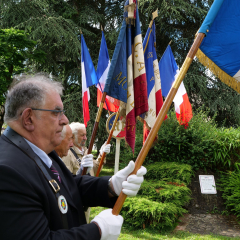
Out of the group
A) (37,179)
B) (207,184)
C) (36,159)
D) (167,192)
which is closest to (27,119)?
(36,159)

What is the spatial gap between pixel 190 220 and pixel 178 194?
84cm

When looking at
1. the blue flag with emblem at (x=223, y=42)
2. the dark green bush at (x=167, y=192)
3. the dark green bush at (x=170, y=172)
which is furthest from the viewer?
the dark green bush at (x=170, y=172)

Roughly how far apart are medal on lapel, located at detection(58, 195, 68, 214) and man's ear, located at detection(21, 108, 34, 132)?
17.1 inches

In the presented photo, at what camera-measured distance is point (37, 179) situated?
132cm

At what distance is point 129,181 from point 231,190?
19.4ft

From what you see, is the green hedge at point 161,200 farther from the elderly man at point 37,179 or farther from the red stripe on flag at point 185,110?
the elderly man at point 37,179

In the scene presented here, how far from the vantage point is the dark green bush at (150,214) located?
531 centimetres

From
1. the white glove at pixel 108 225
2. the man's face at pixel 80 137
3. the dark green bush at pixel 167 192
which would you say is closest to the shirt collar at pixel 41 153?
the white glove at pixel 108 225

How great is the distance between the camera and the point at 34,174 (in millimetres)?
1318

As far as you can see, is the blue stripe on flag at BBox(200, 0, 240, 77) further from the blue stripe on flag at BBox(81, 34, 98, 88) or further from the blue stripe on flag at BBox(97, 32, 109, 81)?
the blue stripe on flag at BBox(97, 32, 109, 81)

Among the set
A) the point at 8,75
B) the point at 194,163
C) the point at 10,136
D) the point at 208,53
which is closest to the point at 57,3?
the point at 8,75

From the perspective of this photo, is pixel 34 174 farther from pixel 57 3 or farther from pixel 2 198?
pixel 57 3

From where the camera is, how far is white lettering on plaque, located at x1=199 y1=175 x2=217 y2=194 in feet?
22.5

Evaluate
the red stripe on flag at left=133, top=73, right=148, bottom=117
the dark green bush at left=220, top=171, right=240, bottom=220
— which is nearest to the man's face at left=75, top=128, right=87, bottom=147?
the red stripe on flag at left=133, top=73, right=148, bottom=117
